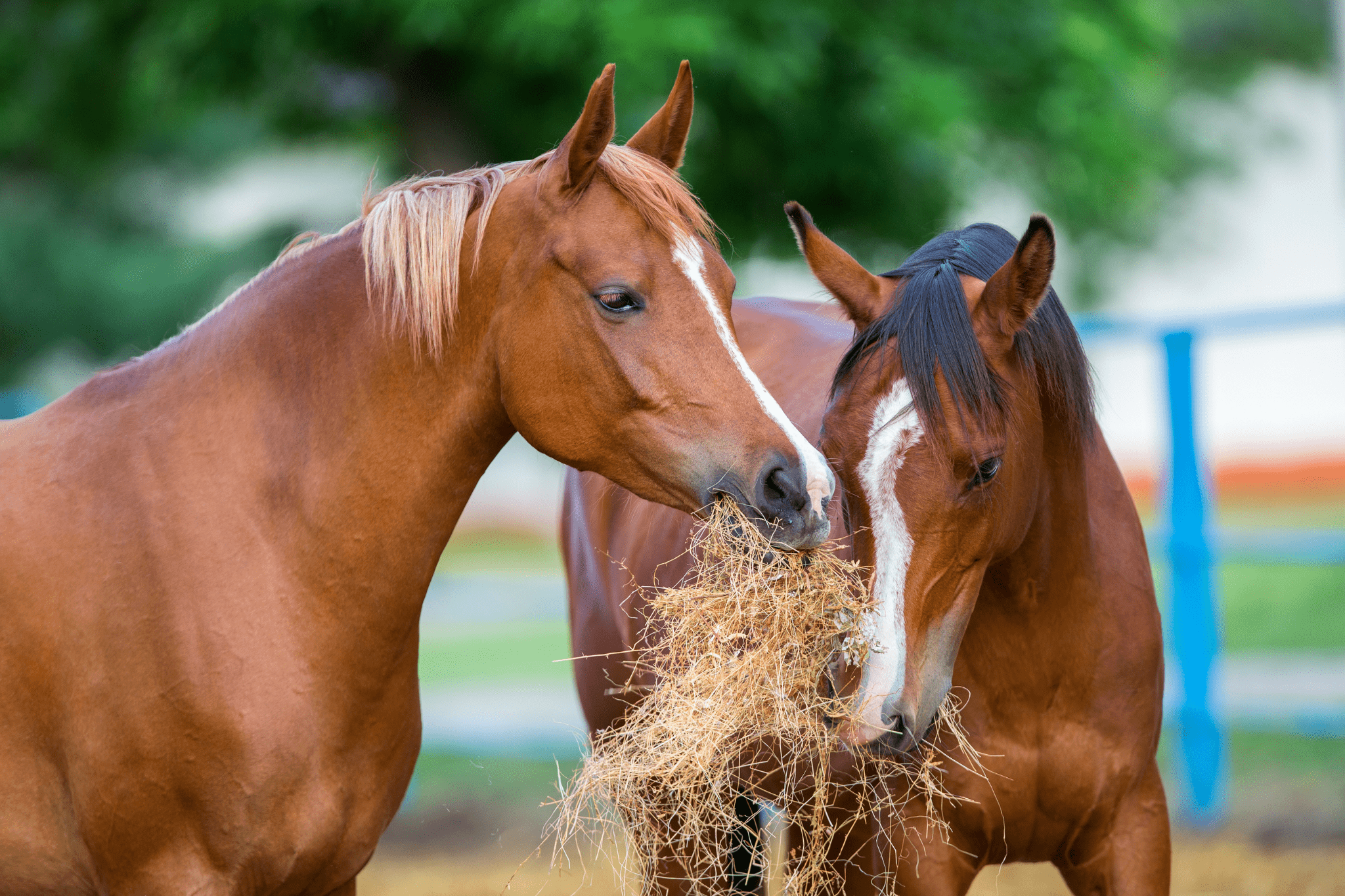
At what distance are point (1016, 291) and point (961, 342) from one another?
204 millimetres

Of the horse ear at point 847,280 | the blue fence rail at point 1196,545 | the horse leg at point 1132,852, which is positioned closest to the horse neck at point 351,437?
the horse ear at point 847,280

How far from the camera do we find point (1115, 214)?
11.4 metres

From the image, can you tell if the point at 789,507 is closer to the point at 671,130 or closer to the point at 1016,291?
the point at 1016,291

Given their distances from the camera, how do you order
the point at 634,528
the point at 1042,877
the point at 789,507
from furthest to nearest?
the point at 1042,877
the point at 634,528
the point at 789,507

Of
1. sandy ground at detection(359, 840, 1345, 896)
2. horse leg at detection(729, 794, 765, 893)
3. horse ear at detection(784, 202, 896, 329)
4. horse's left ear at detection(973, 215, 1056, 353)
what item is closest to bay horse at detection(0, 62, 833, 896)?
horse ear at detection(784, 202, 896, 329)

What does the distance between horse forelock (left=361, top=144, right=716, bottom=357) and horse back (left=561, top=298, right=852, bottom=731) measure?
892 millimetres

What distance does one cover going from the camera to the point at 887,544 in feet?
7.63

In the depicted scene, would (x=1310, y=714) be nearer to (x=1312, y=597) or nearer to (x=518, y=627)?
(x=1312, y=597)

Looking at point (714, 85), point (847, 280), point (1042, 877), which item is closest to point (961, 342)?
point (847, 280)

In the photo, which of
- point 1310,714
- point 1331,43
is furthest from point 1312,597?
point 1331,43

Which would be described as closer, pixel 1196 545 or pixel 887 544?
pixel 887 544

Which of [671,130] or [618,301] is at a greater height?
[671,130]

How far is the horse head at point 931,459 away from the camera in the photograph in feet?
7.55

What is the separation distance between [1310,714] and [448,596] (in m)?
5.24
